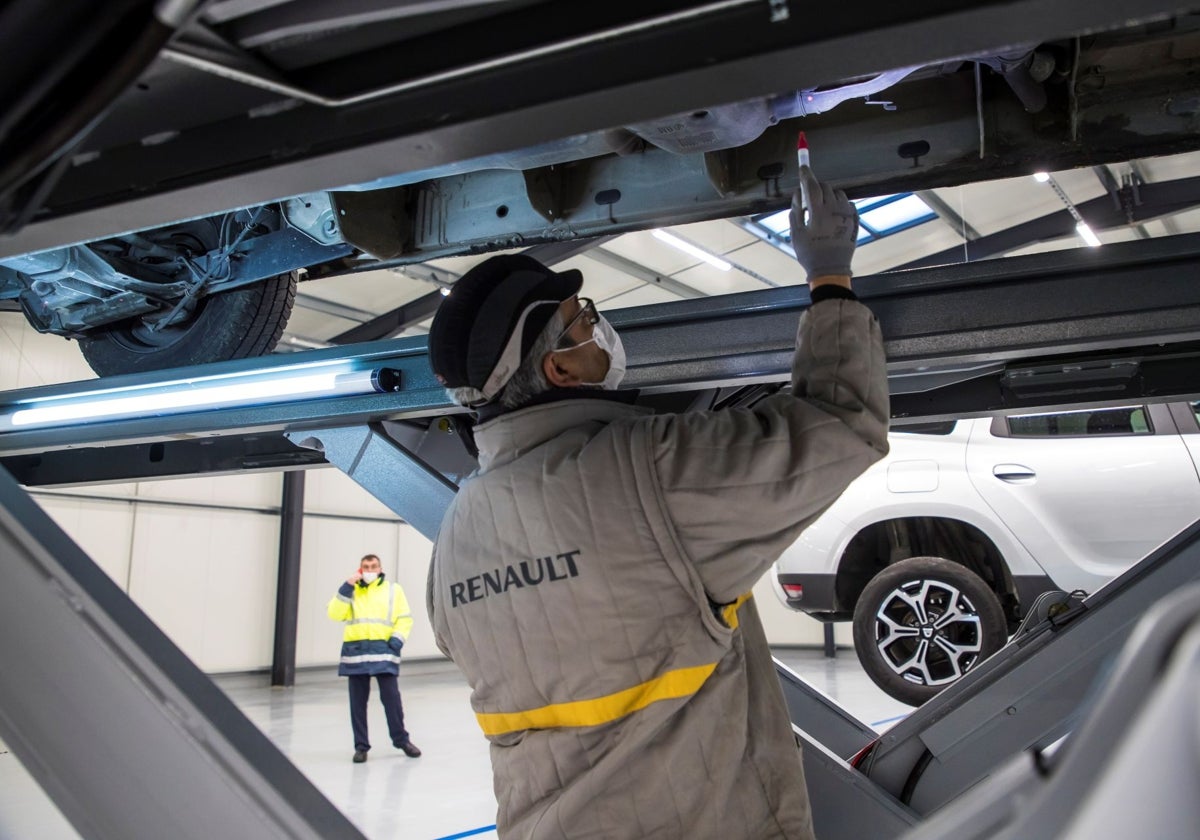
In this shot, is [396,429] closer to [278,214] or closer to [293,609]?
[278,214]

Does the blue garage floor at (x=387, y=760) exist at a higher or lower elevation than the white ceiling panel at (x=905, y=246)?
lower

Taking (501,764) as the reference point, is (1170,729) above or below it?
above

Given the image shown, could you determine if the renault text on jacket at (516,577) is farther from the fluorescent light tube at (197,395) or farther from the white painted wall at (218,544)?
the white painted wall at (218,544)

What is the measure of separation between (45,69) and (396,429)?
5.63ft

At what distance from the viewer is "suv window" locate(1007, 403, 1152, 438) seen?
15.4 feet

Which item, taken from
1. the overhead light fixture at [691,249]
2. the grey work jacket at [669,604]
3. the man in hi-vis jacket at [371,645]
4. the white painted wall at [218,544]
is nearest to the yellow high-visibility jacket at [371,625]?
the man in hi-vis jacket at [371,645]

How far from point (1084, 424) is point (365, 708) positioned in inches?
208

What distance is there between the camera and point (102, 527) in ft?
35.0

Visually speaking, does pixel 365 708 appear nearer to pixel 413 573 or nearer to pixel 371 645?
pixel 371 645

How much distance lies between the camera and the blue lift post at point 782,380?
1.33 meters

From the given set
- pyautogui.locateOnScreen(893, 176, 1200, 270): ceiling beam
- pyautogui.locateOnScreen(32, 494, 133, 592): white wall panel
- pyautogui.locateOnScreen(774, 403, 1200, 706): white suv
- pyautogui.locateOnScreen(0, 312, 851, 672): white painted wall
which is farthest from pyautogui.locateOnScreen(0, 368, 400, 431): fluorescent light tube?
pyautogui.locateOnScreen(32, 494, 133, 592): white wall panel

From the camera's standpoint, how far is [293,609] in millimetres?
12461

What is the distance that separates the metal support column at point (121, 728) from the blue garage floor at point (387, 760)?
653 millimetres

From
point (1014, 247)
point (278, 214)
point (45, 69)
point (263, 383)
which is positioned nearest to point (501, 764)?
point (45, 69)
